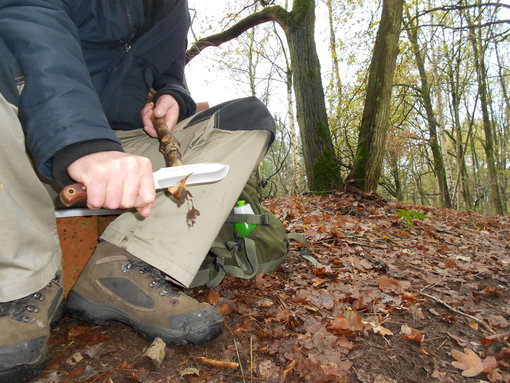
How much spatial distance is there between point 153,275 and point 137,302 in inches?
5.7

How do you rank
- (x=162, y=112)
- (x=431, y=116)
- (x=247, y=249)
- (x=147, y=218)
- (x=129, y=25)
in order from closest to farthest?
1. (x=147, y=218)
2. (x=129, y=25)
3. (x=162, y=112)
4. (x=247, y=249)
5. (x=431, y=116)

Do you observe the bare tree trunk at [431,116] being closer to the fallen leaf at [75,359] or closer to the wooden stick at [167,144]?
the wooden stick at [167,144]

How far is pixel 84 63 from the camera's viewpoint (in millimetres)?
1282

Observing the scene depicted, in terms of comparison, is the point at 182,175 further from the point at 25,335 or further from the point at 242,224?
the point at 242,224

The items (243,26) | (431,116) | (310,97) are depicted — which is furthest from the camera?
(431,116)

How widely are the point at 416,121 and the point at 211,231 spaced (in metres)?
19.8

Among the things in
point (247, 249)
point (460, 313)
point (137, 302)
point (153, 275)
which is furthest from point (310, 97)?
point (137, 302)

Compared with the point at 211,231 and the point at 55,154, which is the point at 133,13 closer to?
Answer: the point at 55,154

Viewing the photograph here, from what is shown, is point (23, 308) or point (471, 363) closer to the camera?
point (23, 308)

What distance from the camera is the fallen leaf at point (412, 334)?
5.41 ft

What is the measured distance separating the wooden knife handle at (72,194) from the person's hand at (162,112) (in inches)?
48.8

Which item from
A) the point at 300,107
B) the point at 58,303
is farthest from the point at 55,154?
the point at 300,107

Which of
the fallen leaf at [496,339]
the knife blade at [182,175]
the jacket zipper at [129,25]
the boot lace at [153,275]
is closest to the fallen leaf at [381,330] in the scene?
the fallen leaf at [496,339]

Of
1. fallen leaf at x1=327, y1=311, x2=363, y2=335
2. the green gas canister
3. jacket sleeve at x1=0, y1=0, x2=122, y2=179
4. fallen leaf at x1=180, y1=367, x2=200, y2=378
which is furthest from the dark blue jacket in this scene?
fallen leaf at x1=327, y1=311, x2=363, y2=335
